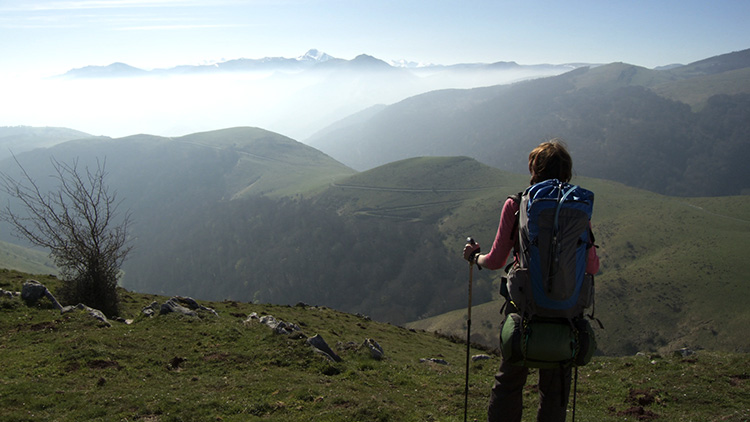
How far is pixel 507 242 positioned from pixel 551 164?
47.6 inches

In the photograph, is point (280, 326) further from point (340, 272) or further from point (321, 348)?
point (340, 272)

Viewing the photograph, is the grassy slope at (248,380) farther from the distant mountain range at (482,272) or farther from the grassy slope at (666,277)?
the grassy slope at (666,277)

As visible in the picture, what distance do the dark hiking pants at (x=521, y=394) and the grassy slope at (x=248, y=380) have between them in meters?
4.22

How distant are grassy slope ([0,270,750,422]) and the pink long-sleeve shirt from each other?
216 inches

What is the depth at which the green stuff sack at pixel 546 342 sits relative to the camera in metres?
5.18

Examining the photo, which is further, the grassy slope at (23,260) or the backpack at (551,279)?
the grassy slope at (23,260)

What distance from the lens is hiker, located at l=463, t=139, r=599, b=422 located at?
5.68m

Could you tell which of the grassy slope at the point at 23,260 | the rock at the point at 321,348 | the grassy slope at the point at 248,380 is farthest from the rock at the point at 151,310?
the grassy slope at the point at 23,260

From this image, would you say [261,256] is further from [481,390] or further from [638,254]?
[481,390]

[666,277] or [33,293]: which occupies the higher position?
[33,293]

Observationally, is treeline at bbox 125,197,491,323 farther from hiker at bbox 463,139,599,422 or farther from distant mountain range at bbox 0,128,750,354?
hiker at bbox 463,139,599,422

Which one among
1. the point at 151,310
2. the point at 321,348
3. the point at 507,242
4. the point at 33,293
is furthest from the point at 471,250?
the point at 33,293

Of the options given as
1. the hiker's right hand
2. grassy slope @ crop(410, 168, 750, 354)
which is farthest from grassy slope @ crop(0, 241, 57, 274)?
the hiker's right hand

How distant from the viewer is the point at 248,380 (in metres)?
11.8
